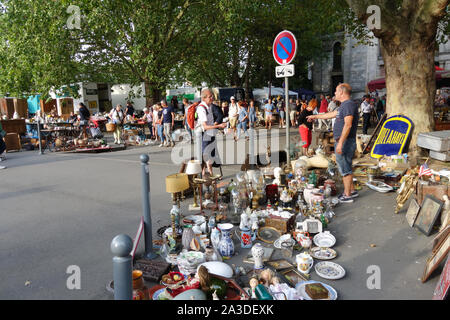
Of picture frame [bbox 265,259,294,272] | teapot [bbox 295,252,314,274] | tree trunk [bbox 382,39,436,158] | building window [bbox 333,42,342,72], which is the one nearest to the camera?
teapot [bbox 295,252,314,274]

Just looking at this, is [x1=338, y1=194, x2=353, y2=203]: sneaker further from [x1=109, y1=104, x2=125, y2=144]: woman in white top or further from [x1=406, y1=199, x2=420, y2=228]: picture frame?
[x1=109, y1=104, x2=125, y2=144]: woman in white top

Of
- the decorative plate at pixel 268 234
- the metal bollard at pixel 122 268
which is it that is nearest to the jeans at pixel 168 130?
the decorative plate at pixel 268 234

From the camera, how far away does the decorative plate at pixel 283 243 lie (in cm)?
432

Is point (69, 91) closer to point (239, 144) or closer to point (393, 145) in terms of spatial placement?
point (239, 144)

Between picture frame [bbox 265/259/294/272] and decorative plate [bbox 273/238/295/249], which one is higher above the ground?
decorative plate [bbox 273/238/295/249]

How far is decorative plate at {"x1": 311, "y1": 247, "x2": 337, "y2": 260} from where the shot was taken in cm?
407

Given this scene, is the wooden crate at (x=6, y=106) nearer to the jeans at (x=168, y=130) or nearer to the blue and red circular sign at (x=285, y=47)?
the jeans at (x=168, y=130)

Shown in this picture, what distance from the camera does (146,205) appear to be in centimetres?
407

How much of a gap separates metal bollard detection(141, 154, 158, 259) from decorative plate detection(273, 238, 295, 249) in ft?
5.21

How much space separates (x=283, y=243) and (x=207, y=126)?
3.26m

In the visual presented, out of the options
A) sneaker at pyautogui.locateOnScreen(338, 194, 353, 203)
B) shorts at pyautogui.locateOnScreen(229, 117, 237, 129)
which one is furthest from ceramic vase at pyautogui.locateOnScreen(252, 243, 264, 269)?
shorts at pyautogui.locateOnScreen(229, 117, 237, 129)

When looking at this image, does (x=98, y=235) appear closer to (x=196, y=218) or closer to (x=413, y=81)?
(x=196, y=218)

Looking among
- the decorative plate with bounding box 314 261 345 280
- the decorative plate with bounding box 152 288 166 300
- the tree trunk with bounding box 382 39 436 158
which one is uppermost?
the tree trunk with bounding box 382 39 436 158
